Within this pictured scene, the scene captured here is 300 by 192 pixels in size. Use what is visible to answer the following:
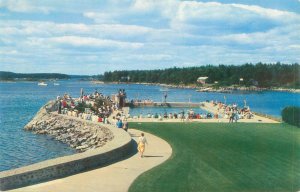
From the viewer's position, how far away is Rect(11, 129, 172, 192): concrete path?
1375 centimetres

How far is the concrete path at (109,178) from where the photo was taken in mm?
13750

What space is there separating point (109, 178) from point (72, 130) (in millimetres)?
18716

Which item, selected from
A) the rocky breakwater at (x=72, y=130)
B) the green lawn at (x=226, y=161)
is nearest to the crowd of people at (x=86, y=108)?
the rocky breakwater at (x=72, y=130)

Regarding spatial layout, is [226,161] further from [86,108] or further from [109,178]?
[86,108]

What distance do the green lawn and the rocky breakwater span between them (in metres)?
2.91

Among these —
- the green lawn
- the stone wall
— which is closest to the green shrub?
the green lawn

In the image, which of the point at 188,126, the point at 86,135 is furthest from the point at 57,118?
the point at 188,126

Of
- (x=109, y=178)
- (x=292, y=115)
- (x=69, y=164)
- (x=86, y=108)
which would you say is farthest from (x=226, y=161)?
(x=86, y=108)

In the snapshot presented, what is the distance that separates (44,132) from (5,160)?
11337 millimetres

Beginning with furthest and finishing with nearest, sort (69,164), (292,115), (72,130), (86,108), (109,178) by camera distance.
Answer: (86,108), (72,130), (292,115), (69,164), (109,178)

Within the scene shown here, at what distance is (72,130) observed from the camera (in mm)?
33469

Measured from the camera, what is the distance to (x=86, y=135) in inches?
1206

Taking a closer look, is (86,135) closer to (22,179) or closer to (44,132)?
(44,132)

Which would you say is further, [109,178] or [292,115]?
[292,115]
